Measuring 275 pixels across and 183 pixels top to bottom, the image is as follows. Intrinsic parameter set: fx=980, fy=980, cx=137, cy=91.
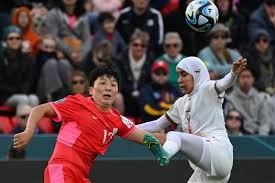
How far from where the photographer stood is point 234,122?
13844 millimetres

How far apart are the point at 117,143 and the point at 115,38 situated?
2358 mm

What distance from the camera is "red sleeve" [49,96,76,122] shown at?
9055 mm

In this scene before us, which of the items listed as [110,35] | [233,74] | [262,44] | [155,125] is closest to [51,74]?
[110,35]

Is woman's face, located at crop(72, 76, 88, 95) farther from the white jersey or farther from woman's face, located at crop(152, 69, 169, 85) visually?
the white jersey

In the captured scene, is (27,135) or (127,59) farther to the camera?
(127,59)

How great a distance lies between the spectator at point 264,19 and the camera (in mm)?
15742

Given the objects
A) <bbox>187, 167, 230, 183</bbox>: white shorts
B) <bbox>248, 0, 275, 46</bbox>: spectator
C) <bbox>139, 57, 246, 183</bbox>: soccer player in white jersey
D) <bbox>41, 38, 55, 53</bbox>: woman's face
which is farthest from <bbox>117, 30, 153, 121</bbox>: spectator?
<bbox>187, 167, 230, 183</bbox>: white shorts

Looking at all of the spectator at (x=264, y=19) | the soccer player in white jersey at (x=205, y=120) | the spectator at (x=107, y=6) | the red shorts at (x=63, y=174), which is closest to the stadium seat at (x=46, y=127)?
the spectator at (x=107, y=6)

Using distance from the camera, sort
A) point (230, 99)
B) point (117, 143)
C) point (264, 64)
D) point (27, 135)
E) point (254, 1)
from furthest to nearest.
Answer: point (254, 1) → point (264, 64) → point (230, 99) → point (117, 143) → point (27, 135)

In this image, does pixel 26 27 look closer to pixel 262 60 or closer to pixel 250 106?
pixel 250 106

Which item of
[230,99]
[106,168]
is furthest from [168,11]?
[106,168]

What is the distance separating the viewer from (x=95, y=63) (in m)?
14.3

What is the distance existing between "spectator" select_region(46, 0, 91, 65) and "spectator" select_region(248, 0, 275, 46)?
2.71 m

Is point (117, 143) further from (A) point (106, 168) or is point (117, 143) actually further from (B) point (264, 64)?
(B) point (264, 64)
